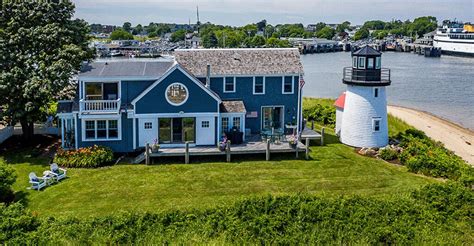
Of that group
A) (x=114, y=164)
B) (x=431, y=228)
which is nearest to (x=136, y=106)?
(x=114, y=164)

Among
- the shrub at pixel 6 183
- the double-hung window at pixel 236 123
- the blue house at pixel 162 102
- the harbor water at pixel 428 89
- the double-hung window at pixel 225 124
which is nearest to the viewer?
the shrub at pixel 6 183

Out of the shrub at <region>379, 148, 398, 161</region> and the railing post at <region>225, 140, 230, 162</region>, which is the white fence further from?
the shrub at <region>379, 148, 398, 161</region>

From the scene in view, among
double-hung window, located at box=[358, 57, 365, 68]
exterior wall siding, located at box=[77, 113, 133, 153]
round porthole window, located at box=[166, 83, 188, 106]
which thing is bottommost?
exterior wall siding, located at box=[77, 113, 133, 153]

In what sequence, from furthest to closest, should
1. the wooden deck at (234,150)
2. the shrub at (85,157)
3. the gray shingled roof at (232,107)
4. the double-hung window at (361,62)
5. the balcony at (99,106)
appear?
the double-hung window at (361,62) → the gray shingled roof at (232,107) → the balcony at (99,106) → the wooden deck at (234,150) → the shrub at (85,157)

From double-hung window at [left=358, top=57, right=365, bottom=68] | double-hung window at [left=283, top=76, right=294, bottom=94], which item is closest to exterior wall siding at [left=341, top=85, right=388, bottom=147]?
double-hung window at [left=358, top=57, right=365, bottom=68]

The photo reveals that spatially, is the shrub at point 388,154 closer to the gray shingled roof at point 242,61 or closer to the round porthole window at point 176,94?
the gray shingled roof at point 242,61

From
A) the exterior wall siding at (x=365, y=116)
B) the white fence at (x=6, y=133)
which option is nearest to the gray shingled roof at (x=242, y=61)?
the exterior wall siding at (x=365, y=116)
